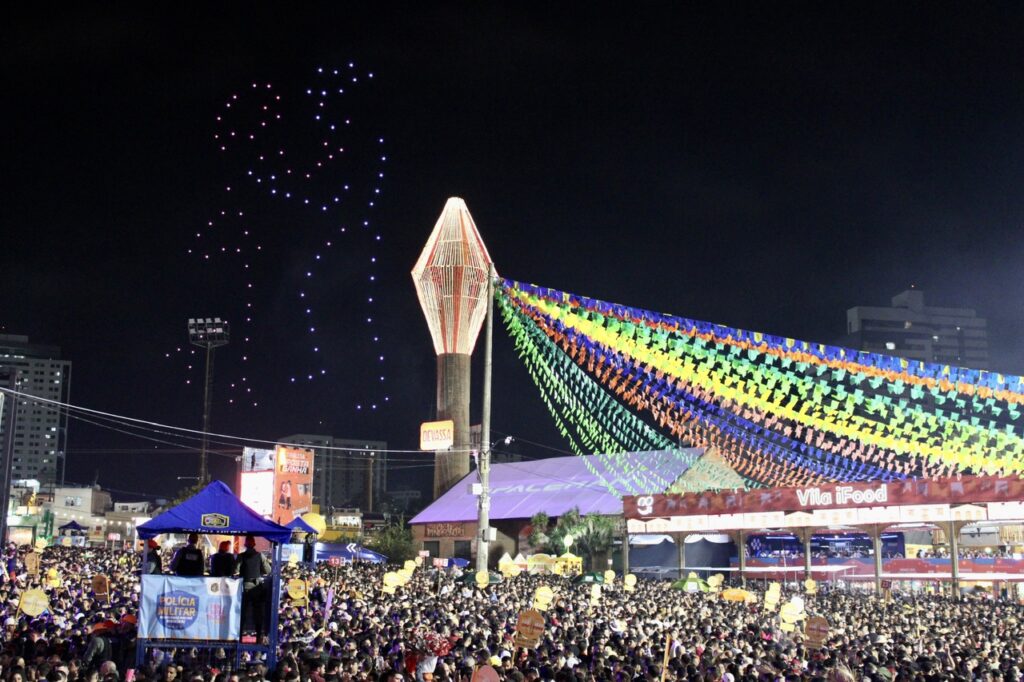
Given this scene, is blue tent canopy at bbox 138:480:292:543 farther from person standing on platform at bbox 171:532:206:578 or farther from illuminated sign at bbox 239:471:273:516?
Result: illuminated sign at bbox 239:471:273:516

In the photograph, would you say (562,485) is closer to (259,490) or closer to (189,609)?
(259,490)

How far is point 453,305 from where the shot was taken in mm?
71062

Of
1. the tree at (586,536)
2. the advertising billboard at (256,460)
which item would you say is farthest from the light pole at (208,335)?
the tree at (586,536)

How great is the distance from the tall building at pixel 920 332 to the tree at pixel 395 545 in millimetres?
101992

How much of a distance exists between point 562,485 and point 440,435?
43.0 ft

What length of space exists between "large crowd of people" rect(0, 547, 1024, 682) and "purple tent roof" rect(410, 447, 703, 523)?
29.2 meters

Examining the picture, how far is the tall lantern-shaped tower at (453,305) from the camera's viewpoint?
6688 centimetres

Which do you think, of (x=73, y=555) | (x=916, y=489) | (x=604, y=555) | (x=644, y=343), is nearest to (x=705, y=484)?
(x=604, y=555)

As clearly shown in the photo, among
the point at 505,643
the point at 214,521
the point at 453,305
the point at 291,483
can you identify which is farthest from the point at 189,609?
the point at 291,483

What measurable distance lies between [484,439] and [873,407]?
44.9ft

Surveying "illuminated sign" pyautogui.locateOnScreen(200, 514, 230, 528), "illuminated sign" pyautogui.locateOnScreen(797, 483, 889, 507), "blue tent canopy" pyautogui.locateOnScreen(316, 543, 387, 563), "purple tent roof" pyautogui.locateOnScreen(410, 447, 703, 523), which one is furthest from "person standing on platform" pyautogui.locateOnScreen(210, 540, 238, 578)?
"purple tent roof" pyautogui.locateOnScreen(410, 447, 703, 523)

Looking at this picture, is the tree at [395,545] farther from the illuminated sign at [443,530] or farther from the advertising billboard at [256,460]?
the advertising billboard at [256,460]

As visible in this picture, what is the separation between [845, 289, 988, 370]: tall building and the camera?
15562cm

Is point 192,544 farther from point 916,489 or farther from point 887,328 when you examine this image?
point 887,328
